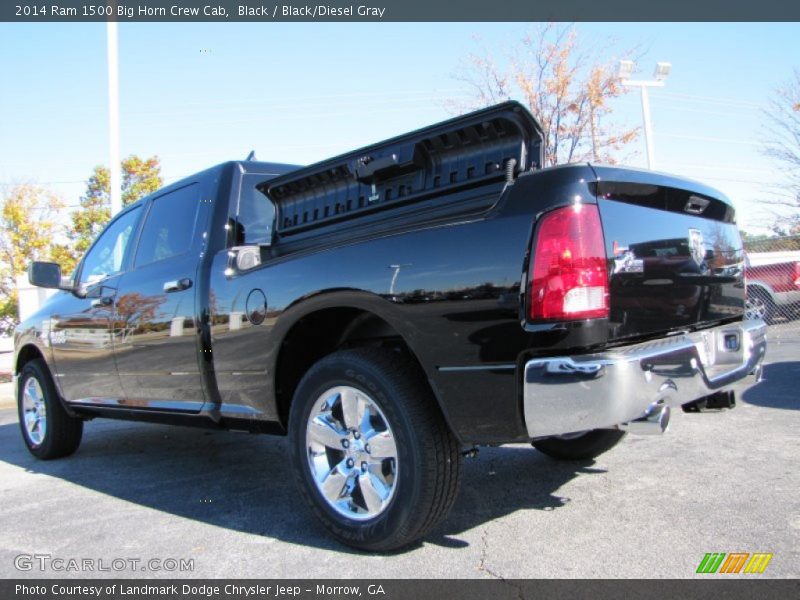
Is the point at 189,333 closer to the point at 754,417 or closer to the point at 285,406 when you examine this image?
the point at 285,406

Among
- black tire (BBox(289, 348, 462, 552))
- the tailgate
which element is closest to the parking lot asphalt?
black tire (BBox(289, 348, 462, 552))

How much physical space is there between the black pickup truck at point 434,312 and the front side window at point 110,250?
2.78ft

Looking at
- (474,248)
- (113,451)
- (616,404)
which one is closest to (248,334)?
(474,248)

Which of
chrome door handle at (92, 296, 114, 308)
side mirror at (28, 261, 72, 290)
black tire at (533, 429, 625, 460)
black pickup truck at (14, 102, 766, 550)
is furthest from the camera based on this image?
side mirror at (28, 261, 72, 290)

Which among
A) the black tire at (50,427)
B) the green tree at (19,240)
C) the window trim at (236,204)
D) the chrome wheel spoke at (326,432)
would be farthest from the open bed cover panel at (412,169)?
the green tree at (19,240)

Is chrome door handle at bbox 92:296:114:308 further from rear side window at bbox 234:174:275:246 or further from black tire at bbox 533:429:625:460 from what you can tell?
black tire at bbox 533:429:625:460

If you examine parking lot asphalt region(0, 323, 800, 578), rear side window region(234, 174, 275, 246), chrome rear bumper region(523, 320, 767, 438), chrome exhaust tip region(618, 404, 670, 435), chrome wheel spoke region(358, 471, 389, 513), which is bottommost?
parking lot asphalt region(0, 323, 800, 578)

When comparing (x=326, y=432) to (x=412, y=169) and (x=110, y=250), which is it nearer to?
(x=412, y=169)

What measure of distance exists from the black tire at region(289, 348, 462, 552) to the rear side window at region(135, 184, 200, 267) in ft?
5.57

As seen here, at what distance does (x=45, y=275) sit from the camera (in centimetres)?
482

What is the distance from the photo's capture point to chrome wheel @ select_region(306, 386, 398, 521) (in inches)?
108

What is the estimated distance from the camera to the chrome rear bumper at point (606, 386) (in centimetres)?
219

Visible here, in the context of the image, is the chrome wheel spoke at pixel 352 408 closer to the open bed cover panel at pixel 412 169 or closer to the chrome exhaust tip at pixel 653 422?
the open bed cover panel at pixel 412 169

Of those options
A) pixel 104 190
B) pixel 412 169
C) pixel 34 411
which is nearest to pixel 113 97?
pixel 34 411
